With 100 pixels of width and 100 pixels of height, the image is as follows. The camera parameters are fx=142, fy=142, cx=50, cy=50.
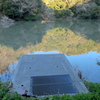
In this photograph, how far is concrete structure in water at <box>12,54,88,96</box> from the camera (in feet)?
10.7

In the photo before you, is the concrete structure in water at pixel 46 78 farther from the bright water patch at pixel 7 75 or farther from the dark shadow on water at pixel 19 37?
the dark shadow on water at pixel 19 37

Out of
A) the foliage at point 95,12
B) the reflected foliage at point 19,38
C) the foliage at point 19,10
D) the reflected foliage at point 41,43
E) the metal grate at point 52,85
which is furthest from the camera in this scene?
the foliage at point 95,12

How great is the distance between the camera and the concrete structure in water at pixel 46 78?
3265 millimetres

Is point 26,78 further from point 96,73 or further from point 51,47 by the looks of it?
point 51,47

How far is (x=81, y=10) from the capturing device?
2642 centimetres

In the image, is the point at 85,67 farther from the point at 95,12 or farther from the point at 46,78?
the point at 95,12

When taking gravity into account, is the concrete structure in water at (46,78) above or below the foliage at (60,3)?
above

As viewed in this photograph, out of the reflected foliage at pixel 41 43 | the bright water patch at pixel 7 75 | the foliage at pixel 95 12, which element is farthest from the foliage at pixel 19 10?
the bright water patch at pixel 7 75

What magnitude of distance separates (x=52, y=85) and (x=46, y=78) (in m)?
0.40

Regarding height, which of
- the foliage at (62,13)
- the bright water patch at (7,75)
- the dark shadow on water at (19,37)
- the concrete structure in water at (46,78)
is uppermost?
the concrete structure in water at (46,78)

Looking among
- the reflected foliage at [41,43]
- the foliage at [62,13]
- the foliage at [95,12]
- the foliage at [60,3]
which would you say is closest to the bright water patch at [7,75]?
the reflected foliage at [41,43]

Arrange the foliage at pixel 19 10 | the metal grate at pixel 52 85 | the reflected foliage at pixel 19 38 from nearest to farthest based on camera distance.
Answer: the metal grate at pixel 52 85
the reflected foliage at pixel 19 38
the foliage at pixel 19 10

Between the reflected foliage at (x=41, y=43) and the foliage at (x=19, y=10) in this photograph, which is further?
the foliage at (x=19, y=10)

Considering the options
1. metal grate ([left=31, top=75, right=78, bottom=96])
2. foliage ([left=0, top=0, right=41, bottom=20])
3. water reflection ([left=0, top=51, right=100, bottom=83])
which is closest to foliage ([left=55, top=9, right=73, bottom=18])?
foliage ([left=0, top=0, right=41, bottom=20])
